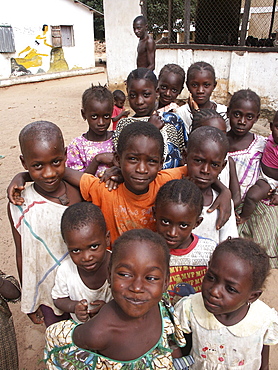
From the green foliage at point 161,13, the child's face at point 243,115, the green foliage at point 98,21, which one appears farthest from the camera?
the green foliage at point 98,21

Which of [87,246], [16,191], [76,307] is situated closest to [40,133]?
[16,191]

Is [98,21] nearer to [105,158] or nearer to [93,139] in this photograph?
[93,139]

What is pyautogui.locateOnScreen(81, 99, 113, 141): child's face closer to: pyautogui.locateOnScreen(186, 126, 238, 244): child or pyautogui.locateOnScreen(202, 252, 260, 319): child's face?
pyautogui.locateOnScreen(186, 126, 238, 244): child

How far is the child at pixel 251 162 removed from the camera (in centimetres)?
225

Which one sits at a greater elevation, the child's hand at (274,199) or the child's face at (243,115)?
the child's face at (243,115)

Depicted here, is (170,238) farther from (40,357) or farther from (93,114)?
(40,357)

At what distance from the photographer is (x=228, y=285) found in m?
1.26

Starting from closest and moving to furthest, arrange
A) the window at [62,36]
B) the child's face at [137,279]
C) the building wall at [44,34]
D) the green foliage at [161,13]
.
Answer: the child's face at [137,279]
the green foliage at [161,13]
the building wall at [44,34]
the window at [62,36]

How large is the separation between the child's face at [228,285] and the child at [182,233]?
254 mm

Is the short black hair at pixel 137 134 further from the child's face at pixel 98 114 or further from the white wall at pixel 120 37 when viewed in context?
the white wall at pixel 120 37

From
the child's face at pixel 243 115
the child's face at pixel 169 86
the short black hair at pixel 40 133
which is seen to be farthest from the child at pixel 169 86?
the short black hair at pixel 40 133

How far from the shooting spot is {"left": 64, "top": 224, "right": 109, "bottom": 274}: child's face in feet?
4.74

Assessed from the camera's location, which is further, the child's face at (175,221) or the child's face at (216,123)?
the child's face at (216,123)

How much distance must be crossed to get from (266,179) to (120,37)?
259 inches
